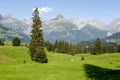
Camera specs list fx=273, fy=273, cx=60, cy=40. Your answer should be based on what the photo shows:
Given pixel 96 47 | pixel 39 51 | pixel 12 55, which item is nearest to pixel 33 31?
pixel 39 51

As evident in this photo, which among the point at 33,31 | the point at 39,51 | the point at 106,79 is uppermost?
the point at 33,31

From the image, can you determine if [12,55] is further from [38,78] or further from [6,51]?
[38,78]

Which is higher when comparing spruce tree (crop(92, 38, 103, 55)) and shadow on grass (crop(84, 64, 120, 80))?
spruce tree (crop(92, 38, 103, 55))

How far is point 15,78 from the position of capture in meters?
34.6

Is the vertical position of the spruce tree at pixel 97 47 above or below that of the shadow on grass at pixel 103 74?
above

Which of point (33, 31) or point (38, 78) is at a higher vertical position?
point (33, 31)

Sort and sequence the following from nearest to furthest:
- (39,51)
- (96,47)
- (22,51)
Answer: (39,51)
(22,51)
(96,47)

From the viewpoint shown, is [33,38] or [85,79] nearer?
[85,79]

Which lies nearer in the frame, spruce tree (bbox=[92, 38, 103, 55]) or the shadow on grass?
the shadow on grass

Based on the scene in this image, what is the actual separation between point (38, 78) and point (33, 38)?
2459 inches

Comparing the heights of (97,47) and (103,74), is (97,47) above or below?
above

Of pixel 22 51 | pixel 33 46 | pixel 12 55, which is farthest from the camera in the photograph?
pixel 22 51

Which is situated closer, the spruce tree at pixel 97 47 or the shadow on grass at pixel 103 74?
the shadow on grass at pixel 103 74

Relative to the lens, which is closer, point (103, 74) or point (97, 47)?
point (103, 74)
